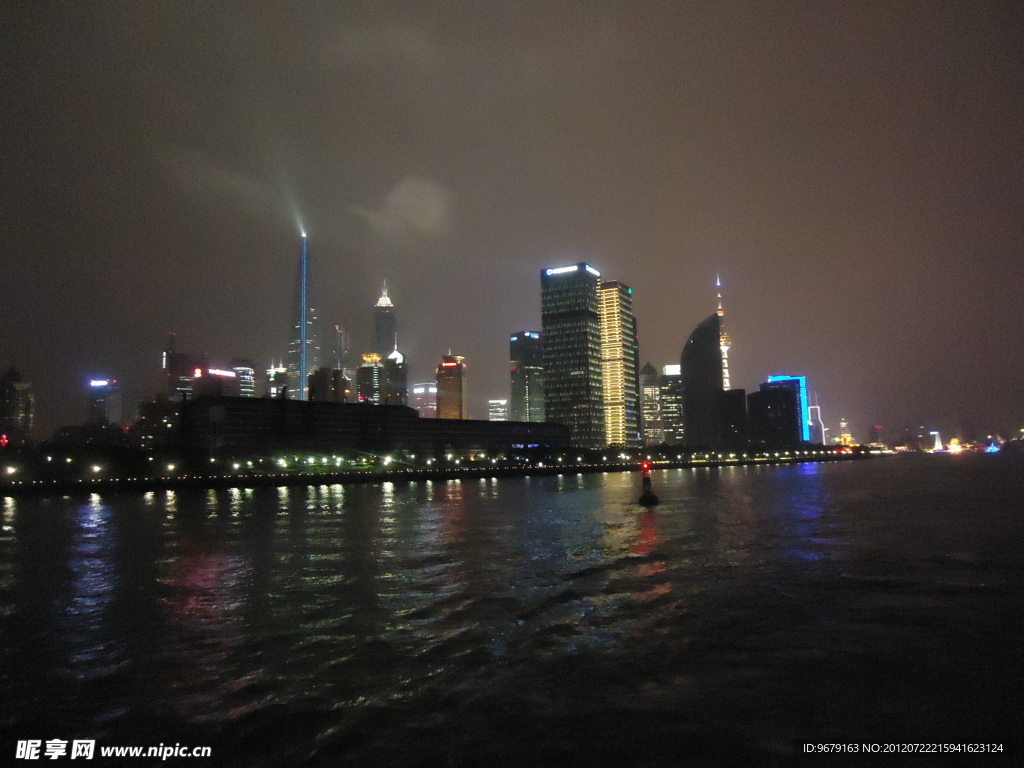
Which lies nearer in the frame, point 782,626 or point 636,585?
point 782,626

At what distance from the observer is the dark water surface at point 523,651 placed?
947 centimetres

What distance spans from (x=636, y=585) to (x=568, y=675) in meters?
9.00

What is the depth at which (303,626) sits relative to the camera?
15914 mm

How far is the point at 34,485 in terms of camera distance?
101875 millimetres

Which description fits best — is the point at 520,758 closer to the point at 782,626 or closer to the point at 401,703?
the point at 401,703

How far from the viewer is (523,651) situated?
1351 cm

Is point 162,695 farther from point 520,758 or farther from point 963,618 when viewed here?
point 963,618

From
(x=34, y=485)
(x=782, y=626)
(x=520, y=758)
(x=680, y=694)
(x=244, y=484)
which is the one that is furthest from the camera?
(x=244, y=484)

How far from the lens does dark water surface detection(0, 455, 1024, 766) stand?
31.1 ft

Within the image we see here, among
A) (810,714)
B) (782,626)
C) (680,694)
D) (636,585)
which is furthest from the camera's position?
(636,585)

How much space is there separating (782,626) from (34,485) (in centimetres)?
11679

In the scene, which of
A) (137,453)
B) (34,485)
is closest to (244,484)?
(137,453)

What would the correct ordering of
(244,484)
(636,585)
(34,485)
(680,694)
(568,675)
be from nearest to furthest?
1. (680,694)
2. (568,675)
3. (636,585)
4. (34,485)
5. (244,484)

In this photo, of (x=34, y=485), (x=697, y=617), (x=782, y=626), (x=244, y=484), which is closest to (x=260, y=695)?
(x=697, y=617)
